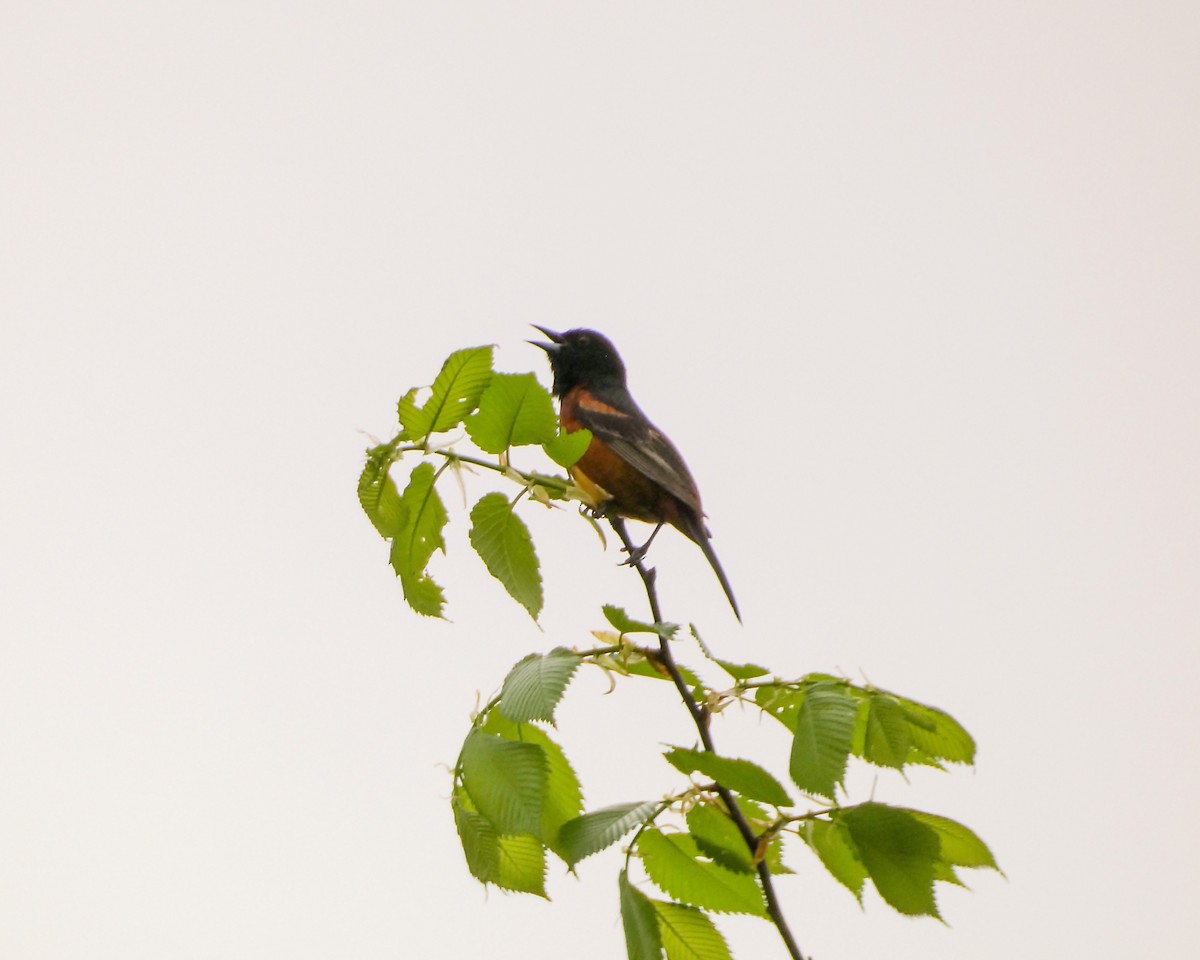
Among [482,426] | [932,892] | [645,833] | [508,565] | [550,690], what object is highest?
[482,426]

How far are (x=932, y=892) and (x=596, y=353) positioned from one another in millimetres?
2216

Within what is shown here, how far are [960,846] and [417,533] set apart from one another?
615 mm

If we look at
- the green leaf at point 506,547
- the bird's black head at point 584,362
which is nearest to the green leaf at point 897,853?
the green leaf at point 506,547

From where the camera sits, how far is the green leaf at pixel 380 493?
129cm

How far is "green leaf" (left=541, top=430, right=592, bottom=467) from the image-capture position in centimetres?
127

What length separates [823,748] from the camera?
1.05m

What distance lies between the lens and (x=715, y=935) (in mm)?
1150

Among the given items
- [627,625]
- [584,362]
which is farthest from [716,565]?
[627,625]

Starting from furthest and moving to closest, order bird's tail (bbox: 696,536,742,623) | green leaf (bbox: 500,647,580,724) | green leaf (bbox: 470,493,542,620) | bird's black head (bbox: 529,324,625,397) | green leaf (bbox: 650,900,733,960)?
bird's black head (bbox: 529,324,625,397) → bird's tail (bbox: 696,536,742,623) → green leaf (bbox: 470,493,542,620) → green leaf (bbox: 650,900,733,960) → green leaf (bbox: 500,647,580,724)

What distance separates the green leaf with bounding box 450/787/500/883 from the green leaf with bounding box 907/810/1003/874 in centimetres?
39

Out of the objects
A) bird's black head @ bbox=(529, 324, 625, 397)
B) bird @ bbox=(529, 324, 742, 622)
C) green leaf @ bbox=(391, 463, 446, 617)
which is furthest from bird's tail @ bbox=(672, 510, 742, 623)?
green leaf @ bbox=(391, 463, 446, 617)

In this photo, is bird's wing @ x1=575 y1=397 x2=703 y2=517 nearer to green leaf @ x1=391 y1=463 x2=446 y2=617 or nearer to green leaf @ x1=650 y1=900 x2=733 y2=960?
green leaf @ x1=391 y1=463 x2=446 y2=617

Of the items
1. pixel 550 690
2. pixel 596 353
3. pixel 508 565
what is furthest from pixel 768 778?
pixel 596 353

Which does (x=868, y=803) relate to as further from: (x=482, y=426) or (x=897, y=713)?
(x=482, y=426)
